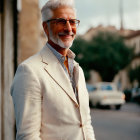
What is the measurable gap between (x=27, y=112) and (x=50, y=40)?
0.51 metres

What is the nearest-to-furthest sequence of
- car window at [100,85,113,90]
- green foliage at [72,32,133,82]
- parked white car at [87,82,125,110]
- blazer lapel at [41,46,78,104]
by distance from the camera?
blazer lapel at [41,46,78,104] → parked white car at [87,82,125,110] → car window at [100,85,113,90] → green foliage at [72,32,133,82]

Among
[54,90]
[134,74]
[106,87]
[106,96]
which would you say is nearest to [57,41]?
[54,90]

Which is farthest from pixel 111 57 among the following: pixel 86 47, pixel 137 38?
pixel 137 38

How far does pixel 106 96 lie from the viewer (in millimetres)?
19297

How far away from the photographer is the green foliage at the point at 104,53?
4434 centimetres

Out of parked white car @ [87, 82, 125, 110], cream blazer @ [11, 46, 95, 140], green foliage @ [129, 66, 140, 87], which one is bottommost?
green foliage @ [129, 66, 140, 87]

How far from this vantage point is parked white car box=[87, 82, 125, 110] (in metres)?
19.2

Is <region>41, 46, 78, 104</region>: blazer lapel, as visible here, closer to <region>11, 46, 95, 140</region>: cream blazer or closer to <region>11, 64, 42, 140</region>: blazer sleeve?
<region>11, 46, 95, 140</region>: cream blazer

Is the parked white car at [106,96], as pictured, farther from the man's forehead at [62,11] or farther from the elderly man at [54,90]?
the man's forehead at [62,11]

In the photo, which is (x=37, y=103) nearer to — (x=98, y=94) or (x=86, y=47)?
(x=98, y=94)

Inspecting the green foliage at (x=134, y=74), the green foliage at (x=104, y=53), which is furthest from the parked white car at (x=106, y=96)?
the green foliage at (x=134, y=74)

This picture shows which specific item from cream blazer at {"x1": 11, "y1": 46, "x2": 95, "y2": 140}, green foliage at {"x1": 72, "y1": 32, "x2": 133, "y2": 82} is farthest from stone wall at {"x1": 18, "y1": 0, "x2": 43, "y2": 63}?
green foliage at {"x1": 72, "y1": 32, "x2": 133, "y2": 82}

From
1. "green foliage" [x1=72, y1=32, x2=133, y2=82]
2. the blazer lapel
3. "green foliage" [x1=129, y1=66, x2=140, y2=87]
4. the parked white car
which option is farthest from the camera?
"green foliage" [x1=129, y1=66, x2=140, y2=87]

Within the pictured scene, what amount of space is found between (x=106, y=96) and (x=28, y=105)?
17.7 m
